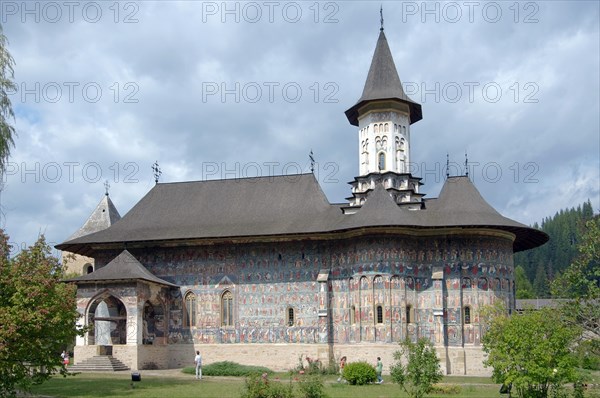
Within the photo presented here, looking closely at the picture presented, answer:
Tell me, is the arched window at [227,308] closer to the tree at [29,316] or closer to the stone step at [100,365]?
the stone step at [100,365]

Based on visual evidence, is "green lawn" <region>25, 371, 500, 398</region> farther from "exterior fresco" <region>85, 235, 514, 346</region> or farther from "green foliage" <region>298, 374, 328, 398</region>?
"exterior fresco" <region>85, 235, 514, 346</region>

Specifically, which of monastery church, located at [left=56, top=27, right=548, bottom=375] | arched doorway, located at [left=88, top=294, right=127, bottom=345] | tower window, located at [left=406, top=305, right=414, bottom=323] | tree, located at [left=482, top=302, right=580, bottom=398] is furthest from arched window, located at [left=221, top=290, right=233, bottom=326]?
tree, located at [left=482, top=302, right=580, bottom=398]

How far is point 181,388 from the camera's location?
23109mm

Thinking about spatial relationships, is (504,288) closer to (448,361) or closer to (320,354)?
(448,361)

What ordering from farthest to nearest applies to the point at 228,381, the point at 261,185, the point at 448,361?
1. the point at 261,185
2. the point at 448,361
3. the point at 228,381

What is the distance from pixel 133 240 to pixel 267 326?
25.1 feet

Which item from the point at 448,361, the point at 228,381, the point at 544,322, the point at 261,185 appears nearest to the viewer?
the point at 544,322

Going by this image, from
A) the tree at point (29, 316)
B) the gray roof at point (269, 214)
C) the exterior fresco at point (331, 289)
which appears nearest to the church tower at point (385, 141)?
the gray roof at point (269, 214)

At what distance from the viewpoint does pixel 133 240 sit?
3431 centimetres

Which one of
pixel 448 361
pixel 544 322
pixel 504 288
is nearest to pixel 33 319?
pixel 544 322

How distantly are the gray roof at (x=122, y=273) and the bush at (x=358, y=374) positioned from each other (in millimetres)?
11017

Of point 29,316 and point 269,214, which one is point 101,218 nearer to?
point 269,214

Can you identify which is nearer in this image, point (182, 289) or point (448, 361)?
point (448, 361)

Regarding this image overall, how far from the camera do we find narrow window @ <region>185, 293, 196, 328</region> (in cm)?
3397
